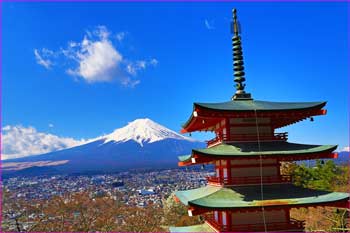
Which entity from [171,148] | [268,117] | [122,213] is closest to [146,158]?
[171,148]

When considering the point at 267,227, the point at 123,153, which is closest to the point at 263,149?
the point at 267,227

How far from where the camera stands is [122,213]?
1587 inches

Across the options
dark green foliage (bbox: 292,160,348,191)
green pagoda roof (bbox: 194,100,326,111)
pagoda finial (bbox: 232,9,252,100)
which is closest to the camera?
green pagoda roof (bbox: 194,100,326,111)

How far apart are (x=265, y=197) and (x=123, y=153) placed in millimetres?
159147

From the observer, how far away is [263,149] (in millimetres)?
12133

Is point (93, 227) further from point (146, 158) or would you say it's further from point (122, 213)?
point (146, 158)

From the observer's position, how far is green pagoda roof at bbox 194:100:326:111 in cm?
1207

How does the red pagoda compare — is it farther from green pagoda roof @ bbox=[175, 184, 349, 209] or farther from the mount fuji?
the mount fuji

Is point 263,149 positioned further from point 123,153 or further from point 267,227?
point 123,153

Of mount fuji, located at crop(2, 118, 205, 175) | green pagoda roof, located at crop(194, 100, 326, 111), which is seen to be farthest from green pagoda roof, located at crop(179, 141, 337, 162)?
mount fuji, located at crop(2, 118, 205, 175)

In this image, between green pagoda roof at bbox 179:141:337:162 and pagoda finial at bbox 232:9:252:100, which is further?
pagoda finial at bbox 232:9:252:100

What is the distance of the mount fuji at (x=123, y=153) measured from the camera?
148 m

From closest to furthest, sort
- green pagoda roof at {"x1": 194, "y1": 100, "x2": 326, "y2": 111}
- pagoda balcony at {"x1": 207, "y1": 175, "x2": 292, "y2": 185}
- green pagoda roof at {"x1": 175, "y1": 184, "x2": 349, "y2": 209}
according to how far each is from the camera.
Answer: green pagoda roof at {"x1": 175, "y1": 184, "x2": 349, "y2": 209} → green pagoda roof at {"x1": 194, "y1": 100, "x2": 326, "y2": 111} → pagoda balcony at {"x1": 207, "y1": 175, "x2": 292, "y2": 185}

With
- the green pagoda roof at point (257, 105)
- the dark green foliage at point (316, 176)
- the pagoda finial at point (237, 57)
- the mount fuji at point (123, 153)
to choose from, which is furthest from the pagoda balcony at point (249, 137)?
the mount fuji at point (123, 153)
